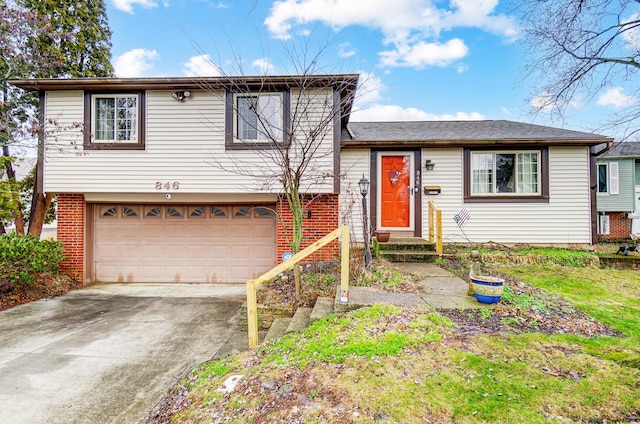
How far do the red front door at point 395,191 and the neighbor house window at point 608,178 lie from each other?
42.2ft

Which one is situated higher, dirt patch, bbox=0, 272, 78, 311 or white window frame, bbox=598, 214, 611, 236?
white window frame, bbox=598, 214, 611, 236

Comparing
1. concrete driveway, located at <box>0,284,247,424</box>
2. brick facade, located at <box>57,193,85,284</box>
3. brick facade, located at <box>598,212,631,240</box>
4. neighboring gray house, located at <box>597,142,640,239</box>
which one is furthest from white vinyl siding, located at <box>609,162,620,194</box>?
brick facade, located at <box>57,193,85,284</box>

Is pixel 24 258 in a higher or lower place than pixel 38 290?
higher

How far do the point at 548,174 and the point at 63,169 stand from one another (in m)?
11.8

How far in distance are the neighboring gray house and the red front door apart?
12.7 metres

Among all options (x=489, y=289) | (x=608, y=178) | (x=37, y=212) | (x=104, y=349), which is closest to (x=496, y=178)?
(x=489, y=289)

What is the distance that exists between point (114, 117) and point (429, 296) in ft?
25.6

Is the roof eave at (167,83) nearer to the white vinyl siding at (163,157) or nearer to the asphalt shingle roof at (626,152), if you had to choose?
the white vinyl siding at (163,157)

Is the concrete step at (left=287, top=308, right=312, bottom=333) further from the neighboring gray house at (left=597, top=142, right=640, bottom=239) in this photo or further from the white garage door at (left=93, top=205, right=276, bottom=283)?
the neighboring gray house at (left=597, top=142, right=640, bottom=239)

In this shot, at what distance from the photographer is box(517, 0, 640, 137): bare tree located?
171 inches

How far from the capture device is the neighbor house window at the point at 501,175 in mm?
7996

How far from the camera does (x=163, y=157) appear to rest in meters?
7.13

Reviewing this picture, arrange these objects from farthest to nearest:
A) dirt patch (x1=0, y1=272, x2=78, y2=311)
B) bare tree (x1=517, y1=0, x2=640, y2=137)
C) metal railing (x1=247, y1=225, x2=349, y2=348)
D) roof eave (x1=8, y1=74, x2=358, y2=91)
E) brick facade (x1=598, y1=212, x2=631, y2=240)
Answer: brick facade (x1=598, y1=212, x2=631, y2=240) → roof eave (x1=8, y1=74, x2=358, y2=91) → dirt patch (x1=0, y1=272, x2=78, y2=311) → bare tree (x1=517, y1=0, x2=640, y2=137) → metal railing (x1=247, y1=225, x2=349, y2=348)

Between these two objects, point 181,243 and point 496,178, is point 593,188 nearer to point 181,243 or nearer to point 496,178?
point 496,178
